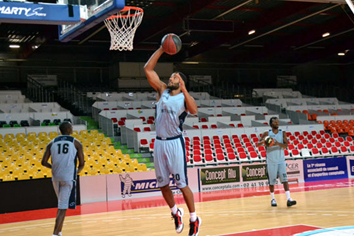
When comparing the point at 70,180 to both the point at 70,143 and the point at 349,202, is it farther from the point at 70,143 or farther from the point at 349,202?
the point at 349,202

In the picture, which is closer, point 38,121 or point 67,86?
point 38,121

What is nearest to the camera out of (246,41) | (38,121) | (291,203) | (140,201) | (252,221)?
(252,221)

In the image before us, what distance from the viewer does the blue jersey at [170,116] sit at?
19.1ft

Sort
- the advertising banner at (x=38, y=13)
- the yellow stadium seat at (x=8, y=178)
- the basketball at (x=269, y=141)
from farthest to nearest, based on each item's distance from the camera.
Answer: the yellow stadium seat at (x=8, y=178) → the basketball at (x=269, y=141) → the advertising banner at (x=38, y=13)

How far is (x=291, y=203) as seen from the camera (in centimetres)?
1034

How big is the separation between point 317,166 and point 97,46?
18.2 m

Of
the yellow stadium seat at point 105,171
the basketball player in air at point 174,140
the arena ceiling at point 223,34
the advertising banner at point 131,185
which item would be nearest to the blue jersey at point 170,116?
the basketball player in air at point 174,140

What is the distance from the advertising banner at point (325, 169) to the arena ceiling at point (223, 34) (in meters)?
6.55

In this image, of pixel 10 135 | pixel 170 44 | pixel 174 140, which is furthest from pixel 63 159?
pixel 10 135

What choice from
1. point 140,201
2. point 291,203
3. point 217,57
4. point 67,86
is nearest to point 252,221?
point 291,203

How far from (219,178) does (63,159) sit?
1003 centimetres

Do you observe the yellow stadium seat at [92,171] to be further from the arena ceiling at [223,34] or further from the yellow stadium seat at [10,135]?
the arena ceiling at [223,34]

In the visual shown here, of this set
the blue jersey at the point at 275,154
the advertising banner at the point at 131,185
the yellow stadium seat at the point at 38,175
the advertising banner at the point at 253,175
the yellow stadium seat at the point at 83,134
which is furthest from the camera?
the yellow stadium seat at the point at 83,134

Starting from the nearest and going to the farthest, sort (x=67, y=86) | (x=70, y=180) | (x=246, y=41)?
(x=70, y=180) → (x=67, y=86) → (x=246, y=41)
